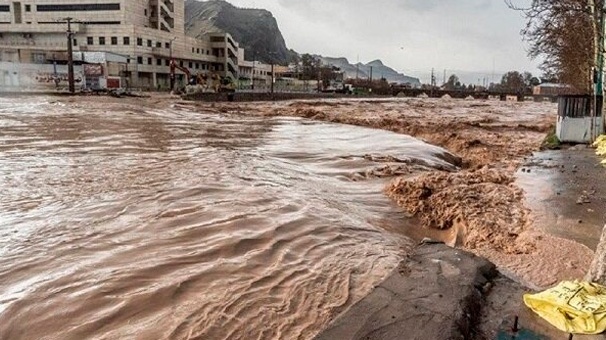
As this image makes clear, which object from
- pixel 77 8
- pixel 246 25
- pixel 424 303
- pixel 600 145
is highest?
pixel 246 25

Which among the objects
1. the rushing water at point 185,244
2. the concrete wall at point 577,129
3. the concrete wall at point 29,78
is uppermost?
the concrete wall at point 29,78

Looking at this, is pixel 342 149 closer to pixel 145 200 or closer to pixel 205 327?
pixel 145 200

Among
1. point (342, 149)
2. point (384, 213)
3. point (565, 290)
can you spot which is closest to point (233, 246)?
point (384, 213)

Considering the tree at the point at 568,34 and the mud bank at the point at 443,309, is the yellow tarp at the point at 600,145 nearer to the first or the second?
the tree at the point at 568,34

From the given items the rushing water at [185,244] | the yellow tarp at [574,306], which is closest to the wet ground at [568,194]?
the yellow tarp at [574,306]

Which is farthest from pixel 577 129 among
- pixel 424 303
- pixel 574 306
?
pixel 424 303

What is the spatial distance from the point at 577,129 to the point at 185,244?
13766 mm

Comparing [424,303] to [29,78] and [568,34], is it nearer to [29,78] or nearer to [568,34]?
[568,34]

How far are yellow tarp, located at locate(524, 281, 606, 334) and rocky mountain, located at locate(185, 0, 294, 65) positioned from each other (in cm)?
14980

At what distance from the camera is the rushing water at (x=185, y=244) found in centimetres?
414

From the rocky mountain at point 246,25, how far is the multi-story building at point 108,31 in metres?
70.1

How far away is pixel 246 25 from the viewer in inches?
6777

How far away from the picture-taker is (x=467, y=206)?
25.1 feet

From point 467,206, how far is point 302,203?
2796 mm
